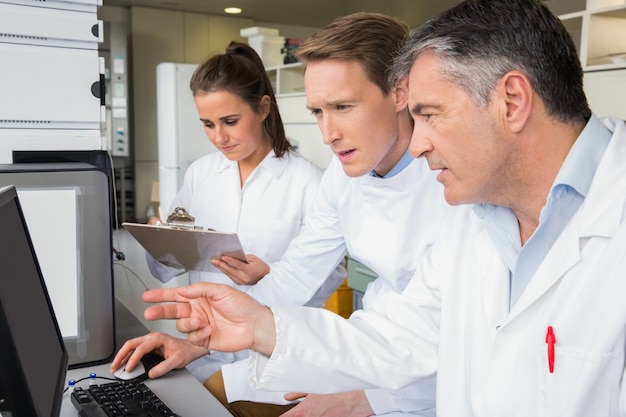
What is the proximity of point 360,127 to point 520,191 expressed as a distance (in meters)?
0.47

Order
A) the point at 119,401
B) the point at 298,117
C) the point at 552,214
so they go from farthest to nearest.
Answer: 1. the point at 298,117
2. the point at 119,401
3. the point at 552,214

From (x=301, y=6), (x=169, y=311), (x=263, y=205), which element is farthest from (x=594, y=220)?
(x=301, y=6)

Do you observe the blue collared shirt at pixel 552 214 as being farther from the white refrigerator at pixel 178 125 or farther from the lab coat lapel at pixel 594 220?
the white refrigerator at pixel 178 125

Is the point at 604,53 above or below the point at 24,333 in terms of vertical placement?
above

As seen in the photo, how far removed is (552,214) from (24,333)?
799 millimetres

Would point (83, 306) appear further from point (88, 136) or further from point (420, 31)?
point (420, 31)

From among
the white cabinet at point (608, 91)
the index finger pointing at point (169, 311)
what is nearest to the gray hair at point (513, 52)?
the index finger pointing at point (169, 311)

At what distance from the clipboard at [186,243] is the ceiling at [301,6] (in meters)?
6.04

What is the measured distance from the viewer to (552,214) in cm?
98

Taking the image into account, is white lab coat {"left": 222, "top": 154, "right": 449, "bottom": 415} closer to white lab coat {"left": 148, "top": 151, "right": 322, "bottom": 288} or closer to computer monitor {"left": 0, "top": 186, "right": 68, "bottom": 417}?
white lab coat {"left": 148, "top": 151, "right": 322, "bottom": 288}

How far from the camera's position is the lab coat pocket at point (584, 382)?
86 cm

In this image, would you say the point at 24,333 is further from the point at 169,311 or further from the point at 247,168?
the point at 247,168

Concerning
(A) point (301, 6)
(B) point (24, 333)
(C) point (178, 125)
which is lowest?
(B) point (24, 333)

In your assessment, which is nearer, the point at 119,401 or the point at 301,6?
the point at 119,401
